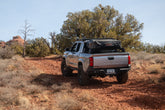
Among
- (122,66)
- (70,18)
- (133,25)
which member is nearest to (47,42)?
(70,18)

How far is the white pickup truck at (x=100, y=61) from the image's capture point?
25.4ft

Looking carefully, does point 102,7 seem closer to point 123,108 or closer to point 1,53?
point 1,53

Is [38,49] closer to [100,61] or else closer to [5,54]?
[5,54]

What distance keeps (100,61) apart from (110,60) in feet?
1.45

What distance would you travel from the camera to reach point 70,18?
22547 mm

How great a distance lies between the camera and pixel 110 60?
25.8 feet

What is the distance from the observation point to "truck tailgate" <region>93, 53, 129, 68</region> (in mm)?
7704

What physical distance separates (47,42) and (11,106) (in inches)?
990

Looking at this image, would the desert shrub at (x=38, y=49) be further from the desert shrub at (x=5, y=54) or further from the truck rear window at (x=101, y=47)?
the truck rear window at (x=101, y=47)

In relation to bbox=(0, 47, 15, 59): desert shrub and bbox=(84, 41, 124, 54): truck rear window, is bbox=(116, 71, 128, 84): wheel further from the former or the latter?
bbox=(0, 47, 15, 59): desert shrub

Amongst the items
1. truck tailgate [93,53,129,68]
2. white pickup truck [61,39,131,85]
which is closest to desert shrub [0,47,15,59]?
white pickup truck [61,39,131,85]

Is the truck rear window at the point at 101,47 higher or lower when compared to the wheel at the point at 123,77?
higher

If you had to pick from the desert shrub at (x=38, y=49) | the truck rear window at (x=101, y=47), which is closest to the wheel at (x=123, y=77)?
the truck rear window at (x=101, y=47)

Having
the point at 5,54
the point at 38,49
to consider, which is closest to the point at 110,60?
the point at 5,54
